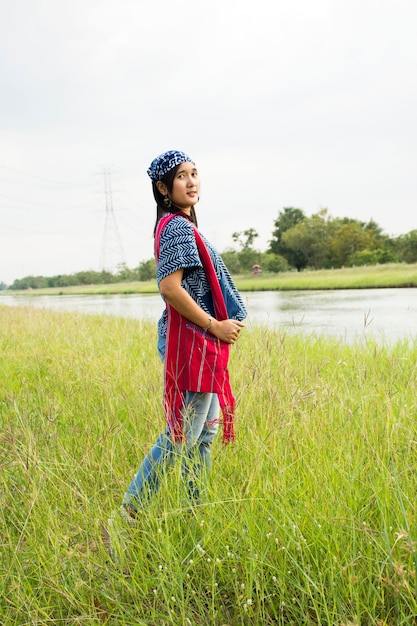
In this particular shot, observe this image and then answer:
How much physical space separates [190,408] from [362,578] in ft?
2.44

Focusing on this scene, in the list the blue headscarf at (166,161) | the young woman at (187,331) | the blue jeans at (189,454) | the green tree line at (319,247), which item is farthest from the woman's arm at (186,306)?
the green tree line at (319,247)

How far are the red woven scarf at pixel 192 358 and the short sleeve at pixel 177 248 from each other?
0.04m

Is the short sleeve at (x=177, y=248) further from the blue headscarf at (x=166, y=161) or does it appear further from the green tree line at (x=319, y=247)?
the green tree line at (x=319, y=247)

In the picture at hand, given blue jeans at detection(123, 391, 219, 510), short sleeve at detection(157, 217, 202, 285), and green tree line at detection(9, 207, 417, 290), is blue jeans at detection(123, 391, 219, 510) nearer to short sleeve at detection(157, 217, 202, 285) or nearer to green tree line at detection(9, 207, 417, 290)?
short sleeve at detection(157, 217, 202, 285)

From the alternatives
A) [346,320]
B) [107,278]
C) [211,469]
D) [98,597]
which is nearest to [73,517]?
[98,597]

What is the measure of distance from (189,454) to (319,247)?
163 feet

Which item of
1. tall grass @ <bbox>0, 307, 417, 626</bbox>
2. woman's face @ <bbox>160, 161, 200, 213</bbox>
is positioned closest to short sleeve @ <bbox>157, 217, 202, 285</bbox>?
woman's face @ <bbox>160, 161, 200, 213</bbox>

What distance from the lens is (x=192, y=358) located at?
1.95 meters

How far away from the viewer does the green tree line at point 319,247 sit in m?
42.2

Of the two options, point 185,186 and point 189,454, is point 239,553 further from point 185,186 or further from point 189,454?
point 185,186

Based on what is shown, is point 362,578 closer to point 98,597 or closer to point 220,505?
point 220,505

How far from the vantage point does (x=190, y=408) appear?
184 cm

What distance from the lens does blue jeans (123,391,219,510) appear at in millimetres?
1852

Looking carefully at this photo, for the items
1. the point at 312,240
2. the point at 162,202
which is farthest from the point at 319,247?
the point at 162,202
